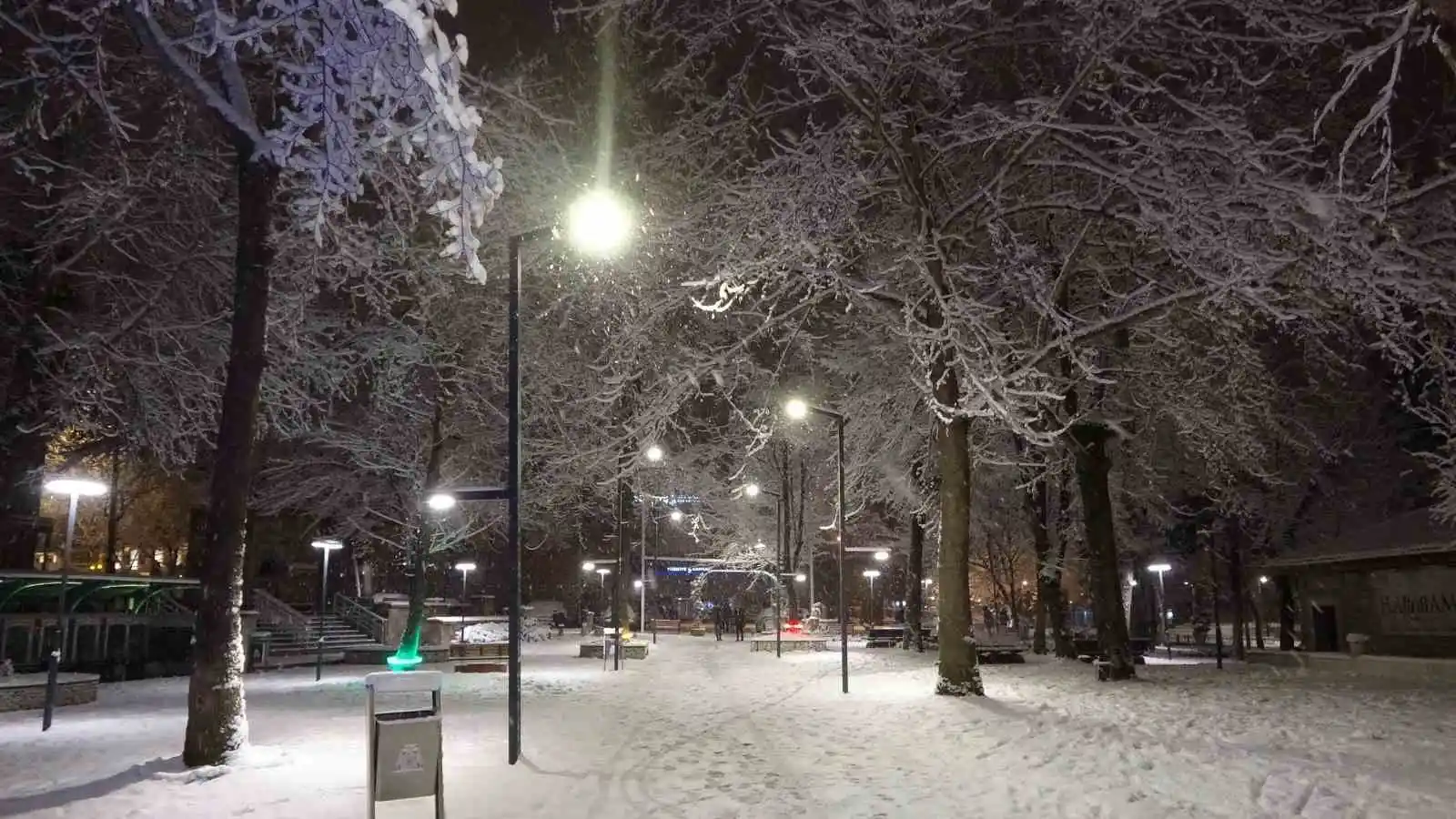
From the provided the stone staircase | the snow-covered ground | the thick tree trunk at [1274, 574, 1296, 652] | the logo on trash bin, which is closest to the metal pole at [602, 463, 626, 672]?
the snow-covered ground

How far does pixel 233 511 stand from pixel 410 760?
15.5ft

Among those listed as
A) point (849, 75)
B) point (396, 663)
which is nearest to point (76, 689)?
point (396, 663)

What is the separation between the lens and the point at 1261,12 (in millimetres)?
11641

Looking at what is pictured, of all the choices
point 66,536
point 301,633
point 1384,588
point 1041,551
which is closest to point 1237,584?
point 1041,551

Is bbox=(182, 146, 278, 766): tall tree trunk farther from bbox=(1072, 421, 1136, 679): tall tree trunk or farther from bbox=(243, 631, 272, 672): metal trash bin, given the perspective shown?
bbox=(243, 631, 272, 672): metal trash bin

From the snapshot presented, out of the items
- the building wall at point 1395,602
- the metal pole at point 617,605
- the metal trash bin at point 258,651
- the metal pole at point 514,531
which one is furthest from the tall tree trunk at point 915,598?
the metal pole at point 514,531

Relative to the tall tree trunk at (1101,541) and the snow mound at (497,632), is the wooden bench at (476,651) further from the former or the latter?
the tall tree trunk at (1101,541)

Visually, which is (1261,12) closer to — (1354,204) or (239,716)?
(1354,204)

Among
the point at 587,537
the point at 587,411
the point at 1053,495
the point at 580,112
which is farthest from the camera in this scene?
the point at 587,537

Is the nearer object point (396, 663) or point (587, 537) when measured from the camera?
point (396, 663)

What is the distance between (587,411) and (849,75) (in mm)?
8691

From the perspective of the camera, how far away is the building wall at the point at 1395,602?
1956 centimetres

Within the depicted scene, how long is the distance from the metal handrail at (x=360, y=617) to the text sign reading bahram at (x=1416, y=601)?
29645 mm

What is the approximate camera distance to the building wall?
64.2 ft
